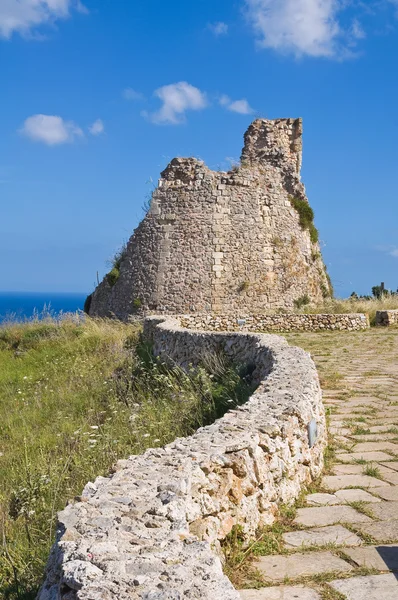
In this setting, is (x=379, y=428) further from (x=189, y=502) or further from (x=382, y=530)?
(x=189, y=502)

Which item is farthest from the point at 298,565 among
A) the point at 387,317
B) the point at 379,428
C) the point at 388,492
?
the point at 387,317

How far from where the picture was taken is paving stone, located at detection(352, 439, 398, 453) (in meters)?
5.70

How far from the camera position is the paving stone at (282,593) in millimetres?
2980

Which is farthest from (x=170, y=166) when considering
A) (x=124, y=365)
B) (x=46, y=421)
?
(x=46, y=421)

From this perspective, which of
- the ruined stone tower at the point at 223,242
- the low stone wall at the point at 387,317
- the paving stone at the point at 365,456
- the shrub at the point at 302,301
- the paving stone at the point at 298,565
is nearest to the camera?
the paving stone at the point at 298,565

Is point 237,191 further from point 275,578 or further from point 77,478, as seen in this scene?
point 275,578

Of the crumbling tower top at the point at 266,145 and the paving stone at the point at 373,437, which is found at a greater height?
the crumbling tower top at the point at 266,145

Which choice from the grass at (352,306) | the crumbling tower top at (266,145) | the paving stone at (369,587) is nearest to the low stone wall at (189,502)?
the paving stone at (369,587)

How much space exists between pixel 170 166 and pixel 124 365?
10204 mm

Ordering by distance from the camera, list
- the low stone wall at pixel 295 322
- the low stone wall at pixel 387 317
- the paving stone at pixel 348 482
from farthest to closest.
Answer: the low stone wall at pixel 387 317 < the low stone wall at pixel 295 322 < the paving stone at pixel 348 482

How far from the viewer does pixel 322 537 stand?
12.3 ft

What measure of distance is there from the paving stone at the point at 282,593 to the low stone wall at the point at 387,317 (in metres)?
17.2

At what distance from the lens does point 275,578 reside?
321cm

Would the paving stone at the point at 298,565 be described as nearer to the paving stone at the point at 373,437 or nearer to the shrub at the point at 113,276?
the paving stone at the point at 373,437
